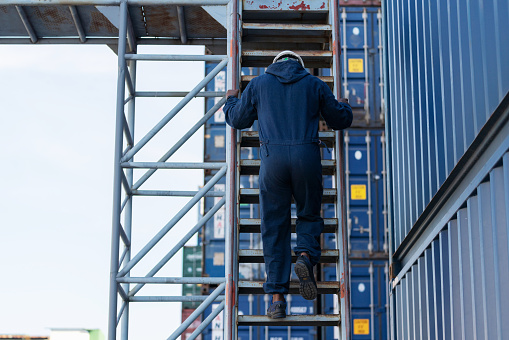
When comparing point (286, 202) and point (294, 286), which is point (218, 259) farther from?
point (286, 202)

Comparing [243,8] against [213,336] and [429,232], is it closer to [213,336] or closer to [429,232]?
[429,232]

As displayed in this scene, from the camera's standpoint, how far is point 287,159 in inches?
254

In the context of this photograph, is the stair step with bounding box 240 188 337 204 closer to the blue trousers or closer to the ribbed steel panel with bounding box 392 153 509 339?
the blue trousers

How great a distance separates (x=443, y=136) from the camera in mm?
7336

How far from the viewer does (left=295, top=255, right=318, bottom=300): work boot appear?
6.33 metres

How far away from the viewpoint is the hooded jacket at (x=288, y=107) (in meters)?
6.52

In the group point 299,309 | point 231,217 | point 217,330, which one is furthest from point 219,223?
point 231,217

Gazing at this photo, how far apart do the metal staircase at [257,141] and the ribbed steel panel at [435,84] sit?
2.97 ft

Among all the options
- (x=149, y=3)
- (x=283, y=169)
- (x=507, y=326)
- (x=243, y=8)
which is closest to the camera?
(x=507, y=326)

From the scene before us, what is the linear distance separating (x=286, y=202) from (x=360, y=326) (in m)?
9.30

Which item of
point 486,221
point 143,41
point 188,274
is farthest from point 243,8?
point 188,274

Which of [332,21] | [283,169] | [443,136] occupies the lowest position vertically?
[283,169]

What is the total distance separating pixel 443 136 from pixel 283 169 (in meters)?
1.73

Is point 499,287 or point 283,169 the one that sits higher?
point 283,169
